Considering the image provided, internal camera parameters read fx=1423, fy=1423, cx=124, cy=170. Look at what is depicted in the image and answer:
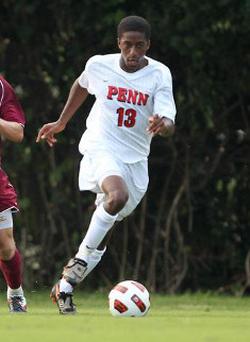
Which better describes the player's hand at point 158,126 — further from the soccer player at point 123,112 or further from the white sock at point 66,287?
the white sock at point 66,287

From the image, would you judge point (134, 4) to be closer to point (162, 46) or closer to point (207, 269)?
point (162, 46)

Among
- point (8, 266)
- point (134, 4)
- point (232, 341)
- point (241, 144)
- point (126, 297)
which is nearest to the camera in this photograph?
point (232, 341)

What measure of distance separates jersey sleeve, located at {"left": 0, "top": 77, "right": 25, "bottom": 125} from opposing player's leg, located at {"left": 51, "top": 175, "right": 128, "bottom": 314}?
82cm

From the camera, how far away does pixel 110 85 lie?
10.9 m

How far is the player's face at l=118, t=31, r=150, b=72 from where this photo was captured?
10.6 metres

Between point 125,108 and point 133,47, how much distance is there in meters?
0.47

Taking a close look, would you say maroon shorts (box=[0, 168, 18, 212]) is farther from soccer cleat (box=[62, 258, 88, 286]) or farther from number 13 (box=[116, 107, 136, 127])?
number 13 (box=[116, 107, 136, 127])

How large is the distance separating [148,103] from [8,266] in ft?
5.39

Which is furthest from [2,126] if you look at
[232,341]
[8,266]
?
[232,341]

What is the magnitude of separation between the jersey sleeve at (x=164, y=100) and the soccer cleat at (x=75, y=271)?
4.00 ft

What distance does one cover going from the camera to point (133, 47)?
10656 millimetres

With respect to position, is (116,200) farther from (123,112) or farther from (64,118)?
(64,118)

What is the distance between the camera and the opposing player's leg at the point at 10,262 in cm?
1027

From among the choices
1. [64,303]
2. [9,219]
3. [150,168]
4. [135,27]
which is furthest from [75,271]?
[150,168]
